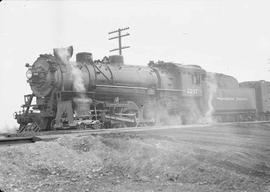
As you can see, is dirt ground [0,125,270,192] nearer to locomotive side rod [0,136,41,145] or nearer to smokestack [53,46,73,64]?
locomotive side rod [0,136,41,145]

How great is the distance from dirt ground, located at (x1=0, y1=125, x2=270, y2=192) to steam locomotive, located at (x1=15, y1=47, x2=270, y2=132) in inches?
235

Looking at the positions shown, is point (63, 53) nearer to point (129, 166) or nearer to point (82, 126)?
point (82, 126)

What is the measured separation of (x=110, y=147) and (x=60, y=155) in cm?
166

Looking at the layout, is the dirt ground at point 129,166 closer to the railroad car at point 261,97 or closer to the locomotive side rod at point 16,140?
the locomotive side rod at point 16,140

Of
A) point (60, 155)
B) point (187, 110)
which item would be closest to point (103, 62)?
point (187, 110)

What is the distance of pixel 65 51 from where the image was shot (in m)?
16.1

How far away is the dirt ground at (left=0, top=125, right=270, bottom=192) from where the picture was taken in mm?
6977

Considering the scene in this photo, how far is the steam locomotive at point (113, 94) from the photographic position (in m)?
16.0

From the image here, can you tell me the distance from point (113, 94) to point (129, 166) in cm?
992

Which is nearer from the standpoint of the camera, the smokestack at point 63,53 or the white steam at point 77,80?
the white steam at point 77,80

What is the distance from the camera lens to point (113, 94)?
17.9 m

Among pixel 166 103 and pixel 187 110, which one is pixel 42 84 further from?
pixel 187 110

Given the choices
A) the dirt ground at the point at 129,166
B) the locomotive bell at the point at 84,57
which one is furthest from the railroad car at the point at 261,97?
the dirt ground at the point at 129,166

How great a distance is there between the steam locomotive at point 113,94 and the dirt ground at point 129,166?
19.6 feet
